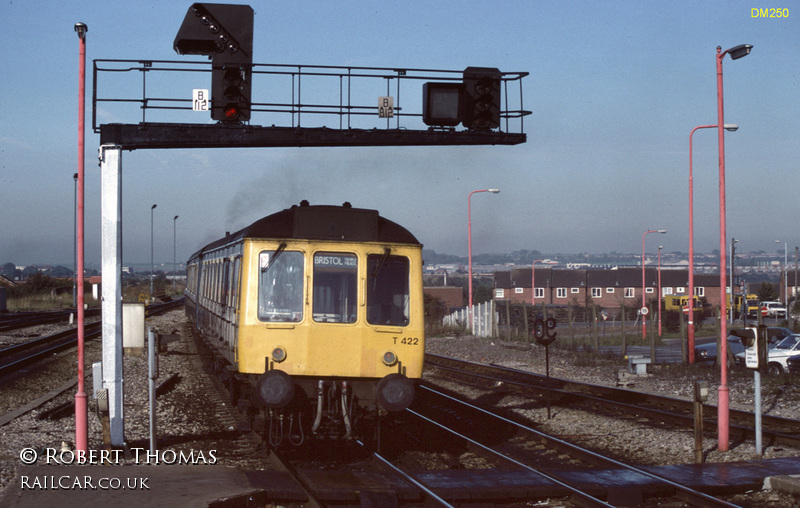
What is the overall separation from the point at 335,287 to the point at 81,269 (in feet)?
10.5

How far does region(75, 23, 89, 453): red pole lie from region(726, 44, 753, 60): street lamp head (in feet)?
29.3

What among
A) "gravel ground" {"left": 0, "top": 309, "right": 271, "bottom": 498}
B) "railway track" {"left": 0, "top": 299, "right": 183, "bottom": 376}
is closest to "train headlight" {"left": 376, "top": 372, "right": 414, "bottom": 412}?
"gravel ground" {"left": 0, "top": 309, "right": 271, "bottom": 498}

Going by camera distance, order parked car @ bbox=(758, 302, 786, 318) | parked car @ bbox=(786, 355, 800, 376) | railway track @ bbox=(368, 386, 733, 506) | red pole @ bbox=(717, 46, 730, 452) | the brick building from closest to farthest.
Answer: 1. railway track @ bbox=(368, 386, 733, 506)
2. red pole @ bbox=(717, 46, 730, 452)
3. parked car @ bbox=(786, 355, 800, 376)
4. parked car @ bbox=(758, 302, 786, 318)
5. the brick building

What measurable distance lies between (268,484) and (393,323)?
9.40 feet

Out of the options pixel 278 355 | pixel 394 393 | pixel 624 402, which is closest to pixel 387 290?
pixel 394 393

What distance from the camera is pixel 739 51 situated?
1237 cm

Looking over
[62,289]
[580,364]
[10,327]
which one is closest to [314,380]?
[580,364]

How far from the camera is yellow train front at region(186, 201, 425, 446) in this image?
1066 cm

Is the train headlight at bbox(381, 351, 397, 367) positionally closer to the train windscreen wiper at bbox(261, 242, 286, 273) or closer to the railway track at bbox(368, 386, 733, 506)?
the railway track at bbox(368, 386, 733, 506)

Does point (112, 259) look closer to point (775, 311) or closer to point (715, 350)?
point (715, 350)

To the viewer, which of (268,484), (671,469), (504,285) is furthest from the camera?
(504,285)

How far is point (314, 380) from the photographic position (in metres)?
10.8

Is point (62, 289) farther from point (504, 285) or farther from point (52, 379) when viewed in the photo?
point (52, 379)

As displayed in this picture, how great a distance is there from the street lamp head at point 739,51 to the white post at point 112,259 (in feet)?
29.1
